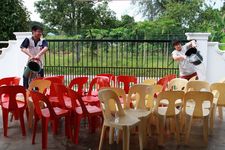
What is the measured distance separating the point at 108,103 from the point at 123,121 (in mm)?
292

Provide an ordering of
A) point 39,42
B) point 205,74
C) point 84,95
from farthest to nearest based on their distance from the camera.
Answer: point 205,74, point 39,42, point 84,95

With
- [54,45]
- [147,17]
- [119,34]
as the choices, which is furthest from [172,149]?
[147,17]

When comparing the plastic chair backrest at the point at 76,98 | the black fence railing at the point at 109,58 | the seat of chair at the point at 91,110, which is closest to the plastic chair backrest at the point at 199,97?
the seat of chair at the point at 91,110

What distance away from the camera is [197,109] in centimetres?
462

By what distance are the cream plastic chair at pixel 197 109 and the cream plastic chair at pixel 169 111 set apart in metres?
0.12

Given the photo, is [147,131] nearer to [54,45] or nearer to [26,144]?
[26,144]

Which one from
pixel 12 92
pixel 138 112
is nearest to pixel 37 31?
pixel 12 92

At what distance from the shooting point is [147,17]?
64.2 feet

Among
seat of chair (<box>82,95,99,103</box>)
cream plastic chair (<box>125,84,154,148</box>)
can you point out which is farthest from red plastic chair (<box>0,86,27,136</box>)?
cream plastic chair (<box>125,84,154,148</box>)

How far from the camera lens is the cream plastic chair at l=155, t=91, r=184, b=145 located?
4.38 metres

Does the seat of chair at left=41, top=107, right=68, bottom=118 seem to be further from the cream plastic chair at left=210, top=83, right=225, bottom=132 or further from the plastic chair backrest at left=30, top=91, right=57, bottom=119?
the cream plastic chair at left=210, top=83, right=225, bottom=132

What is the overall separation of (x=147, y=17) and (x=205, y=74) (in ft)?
40.3

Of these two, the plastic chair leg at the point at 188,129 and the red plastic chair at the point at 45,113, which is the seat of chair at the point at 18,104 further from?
the plastic chair leg at the point at 188,129

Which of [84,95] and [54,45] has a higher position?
[54,45]
